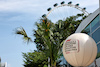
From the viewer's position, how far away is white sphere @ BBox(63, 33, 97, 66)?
1113 centimetres

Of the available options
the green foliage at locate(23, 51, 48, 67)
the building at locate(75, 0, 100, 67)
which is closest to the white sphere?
the building at locate(75, 0, 100, 67)

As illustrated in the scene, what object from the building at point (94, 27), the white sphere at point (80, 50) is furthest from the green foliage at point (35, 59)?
the white sphere at point (80, 50)

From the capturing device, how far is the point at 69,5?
3866cm

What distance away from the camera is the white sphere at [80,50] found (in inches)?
438

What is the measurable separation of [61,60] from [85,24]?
30.9 ft

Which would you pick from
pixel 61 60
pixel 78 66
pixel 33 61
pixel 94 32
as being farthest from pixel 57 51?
pixel 33 61

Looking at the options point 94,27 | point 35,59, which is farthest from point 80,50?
point 35,59

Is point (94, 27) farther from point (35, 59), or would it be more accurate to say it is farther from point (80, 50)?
point (35, 59)

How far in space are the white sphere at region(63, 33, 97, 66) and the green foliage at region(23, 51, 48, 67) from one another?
19246mm

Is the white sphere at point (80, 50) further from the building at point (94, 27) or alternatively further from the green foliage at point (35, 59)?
the green foliage at point (35, 59)

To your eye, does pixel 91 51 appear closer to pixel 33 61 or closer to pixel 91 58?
pixel 91 58

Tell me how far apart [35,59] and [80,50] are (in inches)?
827

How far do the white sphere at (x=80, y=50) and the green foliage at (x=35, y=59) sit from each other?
19.2 metres

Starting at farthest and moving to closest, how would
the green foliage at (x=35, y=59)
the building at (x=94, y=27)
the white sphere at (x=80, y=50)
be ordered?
the green foliage at (x=35, y=59) < the building at (x=94, y=27) < the white sphere at (x=80, y=50)
